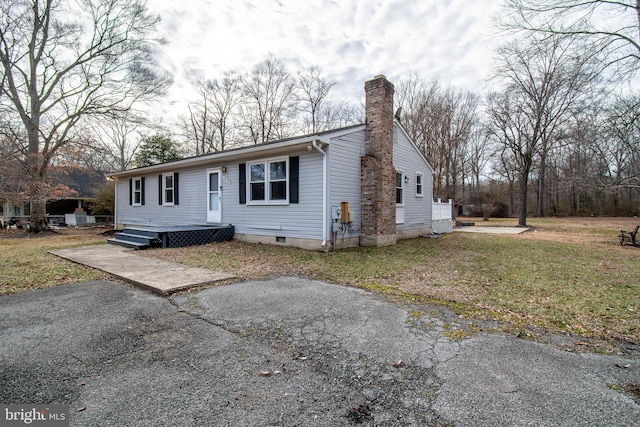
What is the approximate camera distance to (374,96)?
31.5 feet

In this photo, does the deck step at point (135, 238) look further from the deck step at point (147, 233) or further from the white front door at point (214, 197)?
the white front door at point (214, 197)

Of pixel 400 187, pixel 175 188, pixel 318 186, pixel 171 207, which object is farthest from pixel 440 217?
pixel 171 207

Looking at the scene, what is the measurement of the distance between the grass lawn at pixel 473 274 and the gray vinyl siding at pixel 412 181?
2.59 metres

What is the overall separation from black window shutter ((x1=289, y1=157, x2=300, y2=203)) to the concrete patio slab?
3.64 metres

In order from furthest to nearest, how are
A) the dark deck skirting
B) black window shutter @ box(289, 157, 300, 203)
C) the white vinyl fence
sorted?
the white vinyl fence, the dark deck skirting, black window shutter @ box(289, 157, 300, 203)

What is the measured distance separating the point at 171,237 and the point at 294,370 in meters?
8.05

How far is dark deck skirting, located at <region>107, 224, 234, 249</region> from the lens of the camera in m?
9.29

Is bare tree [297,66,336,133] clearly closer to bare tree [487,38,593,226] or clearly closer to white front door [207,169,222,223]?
bare tree [487,38,593,226]

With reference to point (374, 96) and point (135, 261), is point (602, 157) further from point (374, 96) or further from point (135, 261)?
point (135, 261)

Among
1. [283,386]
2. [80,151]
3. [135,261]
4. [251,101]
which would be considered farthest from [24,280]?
[251,101]

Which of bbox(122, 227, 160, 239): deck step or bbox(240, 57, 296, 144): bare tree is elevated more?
bbox(240, 57, 296, 144): bare tree

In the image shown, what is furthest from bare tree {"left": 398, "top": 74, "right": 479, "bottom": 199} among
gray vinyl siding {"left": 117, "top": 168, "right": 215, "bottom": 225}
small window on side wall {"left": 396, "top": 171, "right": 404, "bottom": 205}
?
gray vinyl siding {"left": 117, "top": 168, "right": 215, "bottom": 225}
